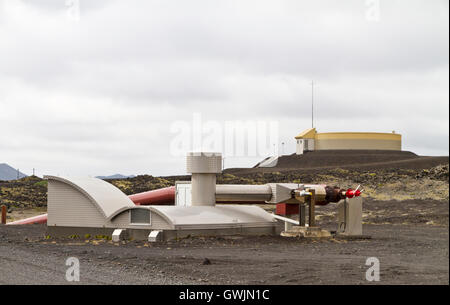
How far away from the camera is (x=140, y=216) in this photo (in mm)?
27438

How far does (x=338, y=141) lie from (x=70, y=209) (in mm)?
67103

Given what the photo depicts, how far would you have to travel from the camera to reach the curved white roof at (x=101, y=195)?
28.5 m

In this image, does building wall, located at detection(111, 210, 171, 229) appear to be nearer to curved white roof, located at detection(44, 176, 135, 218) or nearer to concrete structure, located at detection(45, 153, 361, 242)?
concrete structure, located at detection(45, 153, 361, 242)

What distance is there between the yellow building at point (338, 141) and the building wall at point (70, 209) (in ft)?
211

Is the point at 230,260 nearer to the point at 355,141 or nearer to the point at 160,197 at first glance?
the point at 160,197

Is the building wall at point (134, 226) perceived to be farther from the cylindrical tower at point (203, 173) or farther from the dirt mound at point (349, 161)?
the dirt mound at point (349, 161)

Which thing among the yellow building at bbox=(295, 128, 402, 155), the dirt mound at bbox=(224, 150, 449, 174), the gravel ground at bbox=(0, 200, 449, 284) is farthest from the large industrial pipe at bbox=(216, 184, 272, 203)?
the yellow building at bbox=(295, 128, 402, 155)

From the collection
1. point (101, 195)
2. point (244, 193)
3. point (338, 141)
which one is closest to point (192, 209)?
point (244, 193)

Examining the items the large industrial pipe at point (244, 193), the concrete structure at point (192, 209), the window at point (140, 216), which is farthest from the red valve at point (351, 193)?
the window at point (140, 216)

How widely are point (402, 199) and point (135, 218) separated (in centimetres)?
2822

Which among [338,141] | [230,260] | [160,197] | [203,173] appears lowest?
[230,260]
